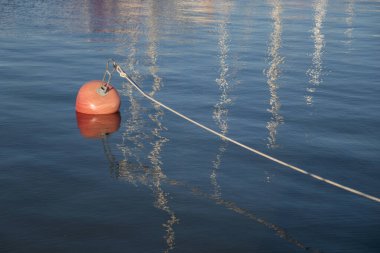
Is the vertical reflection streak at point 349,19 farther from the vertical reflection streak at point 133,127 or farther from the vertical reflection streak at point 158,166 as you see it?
the vertical reflection streak at point 133,127

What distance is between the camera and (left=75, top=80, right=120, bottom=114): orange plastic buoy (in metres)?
18.6

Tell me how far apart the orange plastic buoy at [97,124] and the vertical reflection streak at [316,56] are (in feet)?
22.4

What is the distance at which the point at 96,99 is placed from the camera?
1866 centimetres

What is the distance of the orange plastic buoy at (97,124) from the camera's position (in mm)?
17288

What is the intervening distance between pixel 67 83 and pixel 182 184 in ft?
34.2

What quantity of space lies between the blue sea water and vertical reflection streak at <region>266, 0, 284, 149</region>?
0.07 metres

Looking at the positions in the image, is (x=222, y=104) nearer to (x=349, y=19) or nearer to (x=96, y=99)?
(x=96, y=99)

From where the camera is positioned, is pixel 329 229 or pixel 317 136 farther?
pixel 317 136

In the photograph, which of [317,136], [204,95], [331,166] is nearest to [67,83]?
[204,95]

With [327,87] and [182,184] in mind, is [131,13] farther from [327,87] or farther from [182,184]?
[182,184]

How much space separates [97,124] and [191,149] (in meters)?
3.38

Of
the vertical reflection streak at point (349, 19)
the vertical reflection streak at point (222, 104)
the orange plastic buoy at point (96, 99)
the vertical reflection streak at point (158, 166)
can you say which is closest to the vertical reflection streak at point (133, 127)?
the vertical reflection streak at point (158, 166)

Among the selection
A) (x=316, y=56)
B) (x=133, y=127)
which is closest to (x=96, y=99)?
(x=133, y=127)

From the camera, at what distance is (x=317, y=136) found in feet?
57.4
